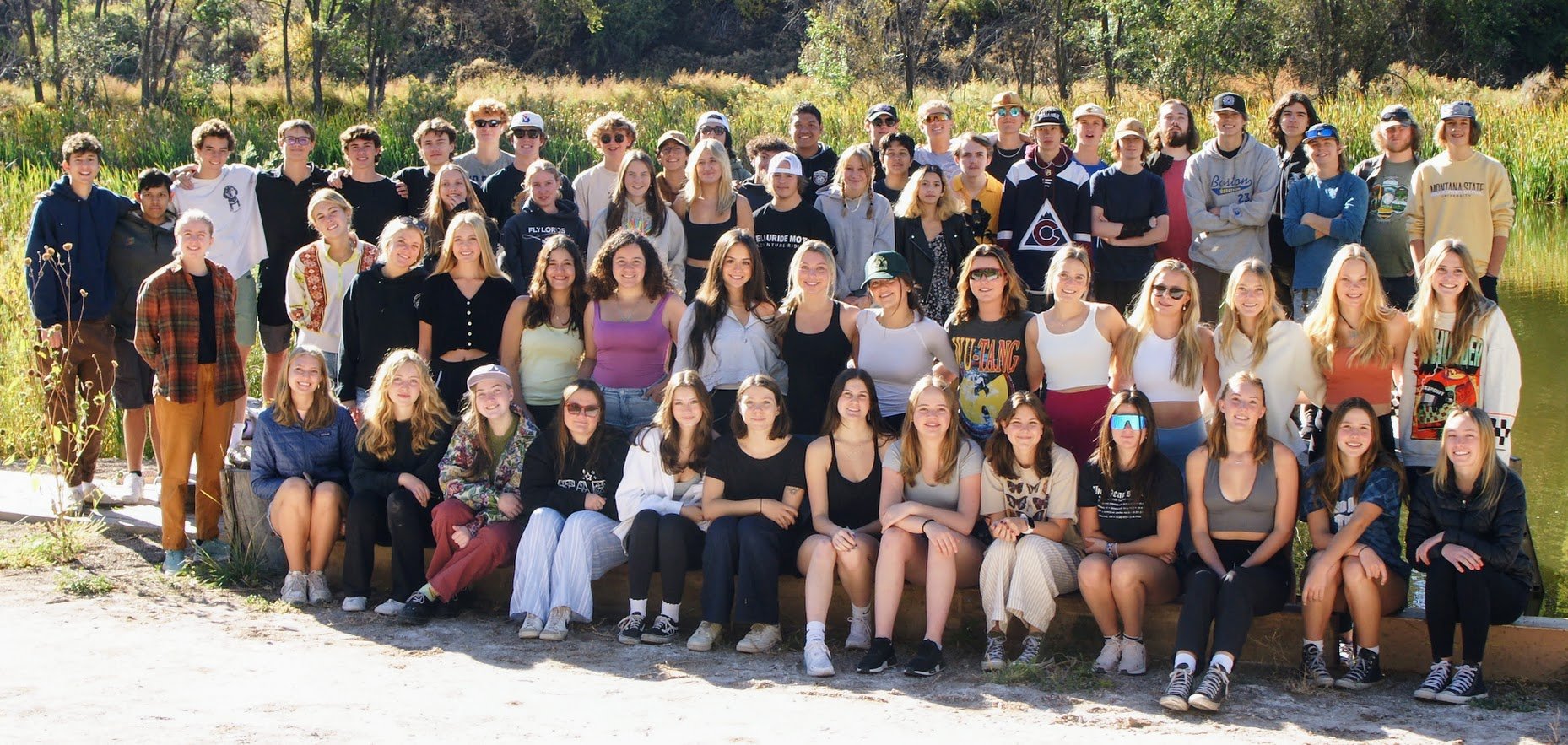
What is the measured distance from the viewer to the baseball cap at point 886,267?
20.0 ft

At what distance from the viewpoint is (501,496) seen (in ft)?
19.7

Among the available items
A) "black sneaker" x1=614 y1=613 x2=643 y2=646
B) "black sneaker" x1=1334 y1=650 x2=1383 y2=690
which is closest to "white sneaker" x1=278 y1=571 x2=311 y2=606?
"black sneaker" x1=614 y1=613 x2=643 y2=646

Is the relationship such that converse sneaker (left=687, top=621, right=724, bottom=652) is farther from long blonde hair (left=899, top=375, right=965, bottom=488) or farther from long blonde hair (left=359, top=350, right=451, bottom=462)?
long blonde hair (left=359, top=350, right=451, bottom=462)

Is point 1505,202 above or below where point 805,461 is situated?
above

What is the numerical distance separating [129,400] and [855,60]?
76.0ft

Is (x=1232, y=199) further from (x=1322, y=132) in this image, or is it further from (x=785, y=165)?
(x=785, y=165)

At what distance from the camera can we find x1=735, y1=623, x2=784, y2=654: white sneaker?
18.2 ft

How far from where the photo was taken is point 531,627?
5.76 m

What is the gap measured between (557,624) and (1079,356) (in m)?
2.27

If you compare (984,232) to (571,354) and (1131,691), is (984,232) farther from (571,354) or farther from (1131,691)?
(1131,691)

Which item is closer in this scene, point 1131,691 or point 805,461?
point 1131,691

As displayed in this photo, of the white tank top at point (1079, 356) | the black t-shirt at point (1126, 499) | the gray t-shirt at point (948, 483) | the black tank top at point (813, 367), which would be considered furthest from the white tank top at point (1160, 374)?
the black tank top at point (813, 367)

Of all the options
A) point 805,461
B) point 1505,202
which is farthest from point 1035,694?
point 1505,202

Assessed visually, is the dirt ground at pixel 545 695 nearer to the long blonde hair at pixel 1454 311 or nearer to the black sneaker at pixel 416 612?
the black sneaker at pixel 416 612
